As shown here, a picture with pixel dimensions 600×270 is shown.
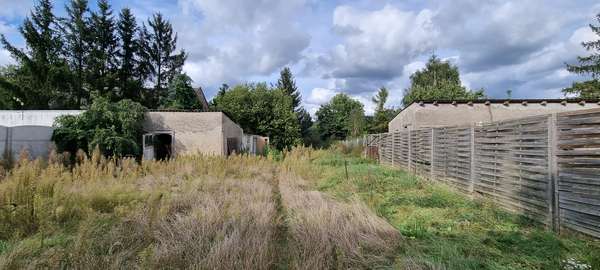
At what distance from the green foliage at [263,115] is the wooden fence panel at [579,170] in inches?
1158

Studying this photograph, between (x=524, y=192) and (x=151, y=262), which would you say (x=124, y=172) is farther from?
(x=524, y=192)

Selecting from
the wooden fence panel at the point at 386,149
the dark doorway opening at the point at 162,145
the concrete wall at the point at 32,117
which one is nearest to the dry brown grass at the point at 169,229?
the wooden fence panel at the point at 386,149

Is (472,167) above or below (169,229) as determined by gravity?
above

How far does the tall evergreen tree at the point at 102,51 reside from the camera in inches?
1019

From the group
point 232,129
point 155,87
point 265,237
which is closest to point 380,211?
point 265,237

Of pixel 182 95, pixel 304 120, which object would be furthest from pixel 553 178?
pixel 304 120

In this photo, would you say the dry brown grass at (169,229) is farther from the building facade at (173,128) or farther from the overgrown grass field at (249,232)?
the building facade at (173,128)

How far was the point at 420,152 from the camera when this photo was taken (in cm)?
978

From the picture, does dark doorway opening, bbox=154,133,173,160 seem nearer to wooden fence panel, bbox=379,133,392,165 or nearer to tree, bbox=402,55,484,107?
wooden fence panel, bbox=379,133,392,165

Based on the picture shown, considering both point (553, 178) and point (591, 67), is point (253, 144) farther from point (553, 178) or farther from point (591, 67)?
point (591, 67)

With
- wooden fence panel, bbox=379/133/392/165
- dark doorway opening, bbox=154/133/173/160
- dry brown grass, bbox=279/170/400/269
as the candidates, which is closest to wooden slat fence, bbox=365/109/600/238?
dry brown grass, bbox=279/170/400/269

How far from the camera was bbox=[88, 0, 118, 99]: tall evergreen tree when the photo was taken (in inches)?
1019

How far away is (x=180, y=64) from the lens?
31422 millimetres

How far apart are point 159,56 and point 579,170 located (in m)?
32.8
